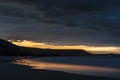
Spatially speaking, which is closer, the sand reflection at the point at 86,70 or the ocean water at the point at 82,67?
the sand reflection at the point at 86,70

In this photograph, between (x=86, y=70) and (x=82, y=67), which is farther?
(x=82, y=67)

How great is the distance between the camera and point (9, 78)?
77.7 ft

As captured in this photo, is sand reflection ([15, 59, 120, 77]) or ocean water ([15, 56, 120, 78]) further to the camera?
ocean water ([15, 56, 120, 78])

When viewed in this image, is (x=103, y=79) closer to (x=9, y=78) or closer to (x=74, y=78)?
(x=74, y=78)

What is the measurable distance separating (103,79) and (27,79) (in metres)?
5.07

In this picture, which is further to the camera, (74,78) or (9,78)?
(74,78)

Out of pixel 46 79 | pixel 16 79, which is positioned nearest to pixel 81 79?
pixel 46 79

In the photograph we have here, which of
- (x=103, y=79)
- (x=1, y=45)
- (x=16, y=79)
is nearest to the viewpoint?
(x=16, y=79)

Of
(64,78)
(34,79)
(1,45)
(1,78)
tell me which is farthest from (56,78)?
(1,45)

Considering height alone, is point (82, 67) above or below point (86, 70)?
above

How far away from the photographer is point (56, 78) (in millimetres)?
25203

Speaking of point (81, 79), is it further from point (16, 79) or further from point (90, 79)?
point (16, 79)

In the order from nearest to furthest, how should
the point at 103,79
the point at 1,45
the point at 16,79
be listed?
the point at 16,79 < the point at 103,79 < the point at 1,45

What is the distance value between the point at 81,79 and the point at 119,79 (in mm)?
2694
